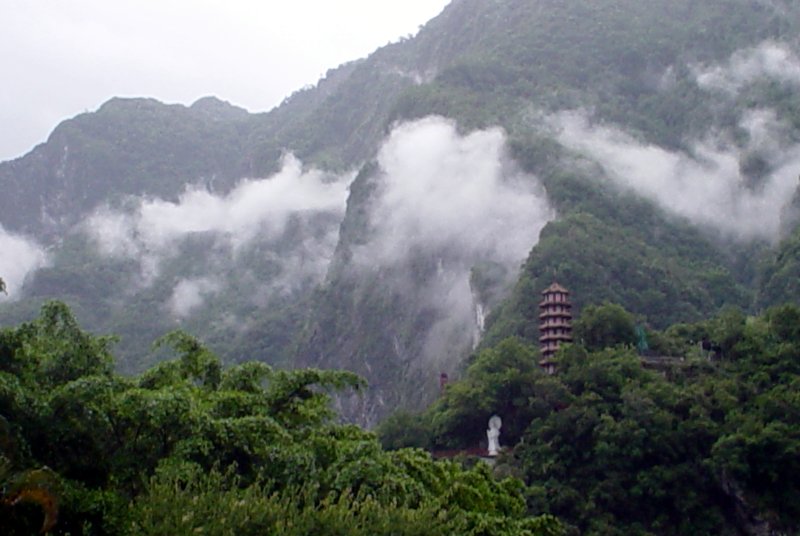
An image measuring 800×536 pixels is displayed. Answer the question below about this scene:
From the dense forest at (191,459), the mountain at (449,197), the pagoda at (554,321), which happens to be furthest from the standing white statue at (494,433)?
the dense forest at (191,459)

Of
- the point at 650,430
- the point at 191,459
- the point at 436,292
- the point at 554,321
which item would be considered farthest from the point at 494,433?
the point at 436,292

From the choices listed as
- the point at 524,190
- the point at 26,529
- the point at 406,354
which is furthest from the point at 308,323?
the point at 26,529

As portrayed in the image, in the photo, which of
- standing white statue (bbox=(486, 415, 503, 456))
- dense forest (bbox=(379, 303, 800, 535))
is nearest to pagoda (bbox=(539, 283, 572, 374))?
dense forest (bbox=(379, 303, 800, 535))

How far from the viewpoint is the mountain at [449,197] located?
76.5 metres

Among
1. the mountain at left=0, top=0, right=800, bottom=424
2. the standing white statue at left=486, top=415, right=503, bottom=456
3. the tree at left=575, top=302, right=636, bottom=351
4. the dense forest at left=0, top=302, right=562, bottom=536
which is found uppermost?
the mountain at left=0, top=0, right=800, bottom=424

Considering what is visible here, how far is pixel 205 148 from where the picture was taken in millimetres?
153625

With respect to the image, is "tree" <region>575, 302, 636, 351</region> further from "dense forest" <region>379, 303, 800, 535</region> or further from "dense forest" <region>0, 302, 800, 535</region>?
"dense forest" <region>0, 302, 800, 535</region>

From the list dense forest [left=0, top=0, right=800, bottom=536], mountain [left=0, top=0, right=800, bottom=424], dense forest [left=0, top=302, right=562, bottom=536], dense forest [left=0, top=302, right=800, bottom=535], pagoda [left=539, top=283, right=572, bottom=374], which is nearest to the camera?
dense forest [left=0, top=302, right=562, bottom=536]

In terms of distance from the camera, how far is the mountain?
76500mm

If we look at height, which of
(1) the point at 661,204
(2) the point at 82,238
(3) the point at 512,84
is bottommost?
(1) the point at 661,204

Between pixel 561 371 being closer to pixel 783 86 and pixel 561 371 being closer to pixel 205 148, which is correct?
pixel 783 86

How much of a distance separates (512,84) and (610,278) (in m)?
45.8

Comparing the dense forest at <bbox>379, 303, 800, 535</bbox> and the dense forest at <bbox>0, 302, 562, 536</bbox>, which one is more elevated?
the dense forest at <bbox>379, 303, 800, 535</bbox>

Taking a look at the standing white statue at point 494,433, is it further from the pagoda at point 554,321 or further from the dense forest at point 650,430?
the pagoda at point 554,321
